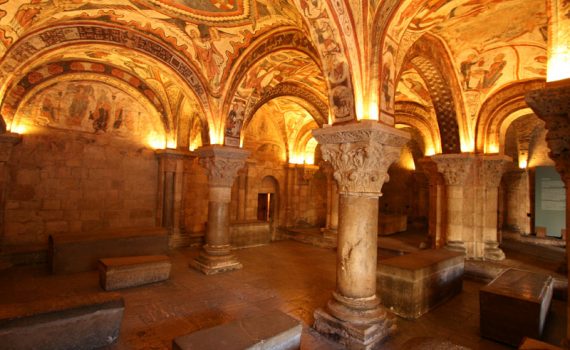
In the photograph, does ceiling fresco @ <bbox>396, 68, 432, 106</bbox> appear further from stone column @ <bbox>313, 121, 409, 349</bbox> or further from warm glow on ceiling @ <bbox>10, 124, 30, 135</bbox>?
warm glow on ceiling @ <bbox>10, 124, 30, 135</bbox>

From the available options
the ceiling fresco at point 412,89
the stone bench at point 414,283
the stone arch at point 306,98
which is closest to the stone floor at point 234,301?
the stone bench at point 414,283

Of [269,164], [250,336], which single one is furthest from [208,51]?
[269,164]

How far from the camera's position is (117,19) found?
6.20m

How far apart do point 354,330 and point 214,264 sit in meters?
4.43

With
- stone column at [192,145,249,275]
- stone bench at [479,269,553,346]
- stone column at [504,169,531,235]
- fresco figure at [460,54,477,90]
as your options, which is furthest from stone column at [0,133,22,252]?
stone column at [504,169,531,235]

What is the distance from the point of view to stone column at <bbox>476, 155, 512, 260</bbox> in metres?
8.12

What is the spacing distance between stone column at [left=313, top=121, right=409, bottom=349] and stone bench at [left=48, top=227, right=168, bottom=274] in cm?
569

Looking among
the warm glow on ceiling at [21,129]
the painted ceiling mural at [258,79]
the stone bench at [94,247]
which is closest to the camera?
the painted ceiling mural at [258,79]

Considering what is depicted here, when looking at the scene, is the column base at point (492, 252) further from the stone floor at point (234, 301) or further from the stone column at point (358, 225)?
the stone column at point (358, 225)

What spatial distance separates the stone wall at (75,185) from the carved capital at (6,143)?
0.73 m

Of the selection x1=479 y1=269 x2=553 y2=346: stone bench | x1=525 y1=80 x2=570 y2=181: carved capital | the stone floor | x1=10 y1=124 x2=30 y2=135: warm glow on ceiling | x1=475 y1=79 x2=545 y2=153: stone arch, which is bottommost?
the stone floor

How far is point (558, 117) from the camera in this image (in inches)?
109

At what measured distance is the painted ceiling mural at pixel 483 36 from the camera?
4746 millimetres

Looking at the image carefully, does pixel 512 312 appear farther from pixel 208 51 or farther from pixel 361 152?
pixel 208 51
